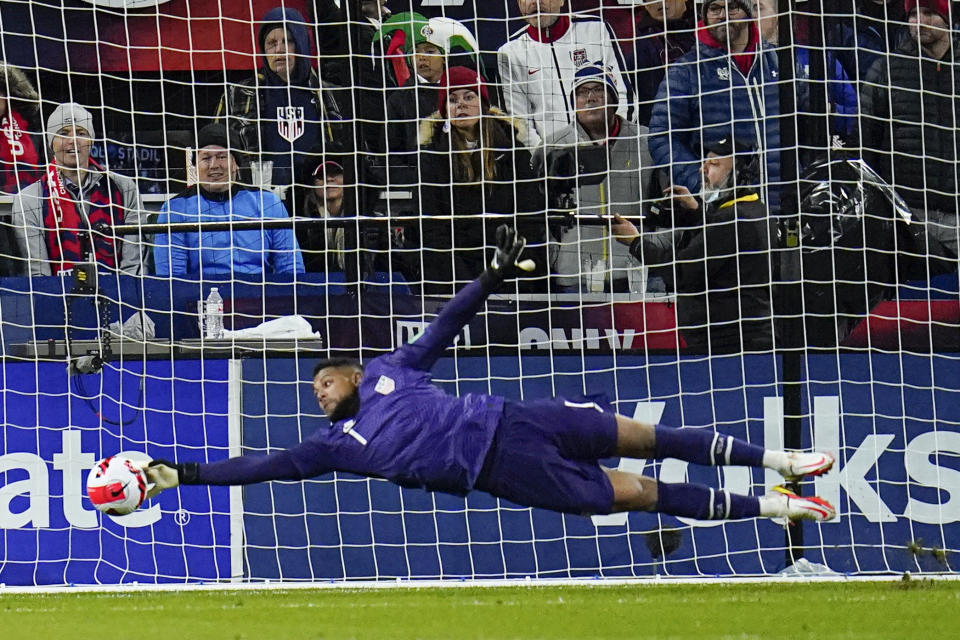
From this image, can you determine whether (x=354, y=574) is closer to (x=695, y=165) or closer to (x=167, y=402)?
(x=167, y=402)

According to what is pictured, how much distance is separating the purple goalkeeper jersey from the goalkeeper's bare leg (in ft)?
2.11

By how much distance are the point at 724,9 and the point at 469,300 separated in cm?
296

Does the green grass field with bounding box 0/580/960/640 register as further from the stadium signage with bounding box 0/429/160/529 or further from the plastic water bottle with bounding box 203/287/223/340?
the plastic water bottle with bounding box 203/287/223/340

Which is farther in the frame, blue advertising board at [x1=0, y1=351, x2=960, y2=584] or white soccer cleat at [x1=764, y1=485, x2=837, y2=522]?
blue advertising board at [x1=0, y1=351, x2=960, y2=584]

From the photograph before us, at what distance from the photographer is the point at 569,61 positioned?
8.55 meters

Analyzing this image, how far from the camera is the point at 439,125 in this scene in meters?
8.37

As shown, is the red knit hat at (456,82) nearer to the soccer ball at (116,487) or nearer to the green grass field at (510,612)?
the green grass field at (510,612)

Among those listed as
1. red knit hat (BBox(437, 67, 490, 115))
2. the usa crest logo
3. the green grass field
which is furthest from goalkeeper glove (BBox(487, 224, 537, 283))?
the usa crest logo

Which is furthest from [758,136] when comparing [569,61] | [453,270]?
[453,270]

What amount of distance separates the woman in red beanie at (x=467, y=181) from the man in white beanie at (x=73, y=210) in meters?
1.67

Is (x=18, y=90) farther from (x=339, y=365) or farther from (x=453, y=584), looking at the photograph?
(x=453, y=584)

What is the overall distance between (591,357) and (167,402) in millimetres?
2367

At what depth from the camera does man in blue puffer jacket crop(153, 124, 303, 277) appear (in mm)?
8211

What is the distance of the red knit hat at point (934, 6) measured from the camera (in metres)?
8.34
